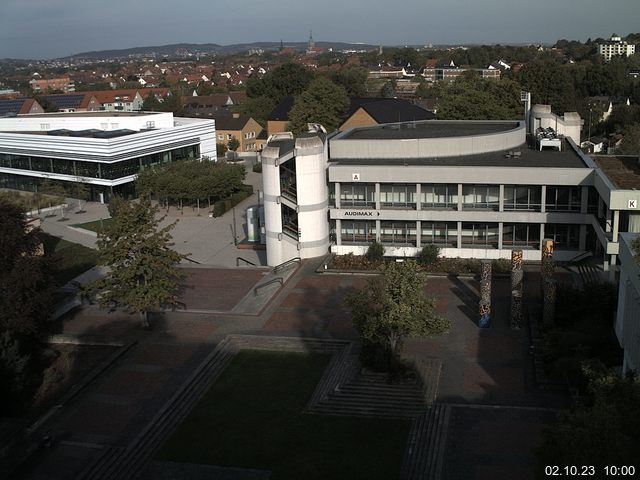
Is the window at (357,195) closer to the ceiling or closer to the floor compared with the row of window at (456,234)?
closer to the ceiling

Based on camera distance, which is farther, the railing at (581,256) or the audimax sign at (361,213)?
the audimax sign at (361,213)

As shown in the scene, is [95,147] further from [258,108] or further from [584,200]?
[258,108]

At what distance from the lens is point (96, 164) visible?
207ft

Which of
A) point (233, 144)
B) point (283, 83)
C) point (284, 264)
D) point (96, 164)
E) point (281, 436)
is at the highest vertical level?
point (283, 83)

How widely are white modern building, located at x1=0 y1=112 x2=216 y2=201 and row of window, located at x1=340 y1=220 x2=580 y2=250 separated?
96.2ft

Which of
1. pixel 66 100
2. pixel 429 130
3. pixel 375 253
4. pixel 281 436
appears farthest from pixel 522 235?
pixel 66 100

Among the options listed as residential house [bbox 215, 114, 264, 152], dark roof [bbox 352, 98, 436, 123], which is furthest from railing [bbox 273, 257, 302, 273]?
residential house [bbox 215, 114, 264, 152]

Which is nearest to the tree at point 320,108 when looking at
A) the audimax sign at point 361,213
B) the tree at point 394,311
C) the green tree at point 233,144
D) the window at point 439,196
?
the green tree at point 233,144

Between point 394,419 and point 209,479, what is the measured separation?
6.14m

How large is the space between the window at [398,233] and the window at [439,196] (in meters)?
1.46

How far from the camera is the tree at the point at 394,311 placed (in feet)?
80.7

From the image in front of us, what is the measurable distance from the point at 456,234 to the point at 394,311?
632 inches

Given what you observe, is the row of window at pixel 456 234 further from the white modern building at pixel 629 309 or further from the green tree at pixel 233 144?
the green tree at pixel 233 144

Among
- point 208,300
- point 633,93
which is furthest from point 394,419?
point 633,93
